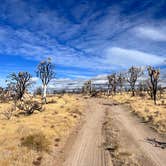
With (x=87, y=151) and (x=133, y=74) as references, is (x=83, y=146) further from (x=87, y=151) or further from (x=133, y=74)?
(x=133, y=74)

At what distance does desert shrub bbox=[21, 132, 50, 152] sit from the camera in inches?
532

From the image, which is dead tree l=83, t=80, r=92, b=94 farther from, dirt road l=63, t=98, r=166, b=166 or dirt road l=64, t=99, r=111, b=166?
dirt road l=64, t=99, r=111, b=166

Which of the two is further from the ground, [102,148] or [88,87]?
[88,87]

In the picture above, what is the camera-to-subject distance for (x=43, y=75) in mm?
45906

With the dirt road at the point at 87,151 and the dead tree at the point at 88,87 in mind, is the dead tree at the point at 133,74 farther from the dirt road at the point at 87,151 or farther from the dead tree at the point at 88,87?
the dirt road at the point at 87,151

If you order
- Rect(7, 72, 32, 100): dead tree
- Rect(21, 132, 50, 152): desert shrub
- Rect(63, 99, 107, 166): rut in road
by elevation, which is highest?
Rect(7, 72, 32, 100): dead tree

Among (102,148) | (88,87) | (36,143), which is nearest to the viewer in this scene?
(102,148)

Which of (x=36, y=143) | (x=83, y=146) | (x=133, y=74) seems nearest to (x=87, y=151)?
(x=83, y=146)

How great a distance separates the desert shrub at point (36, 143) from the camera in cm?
1351

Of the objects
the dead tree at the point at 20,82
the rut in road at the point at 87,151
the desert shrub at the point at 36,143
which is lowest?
the rut in road at the point at 87,151

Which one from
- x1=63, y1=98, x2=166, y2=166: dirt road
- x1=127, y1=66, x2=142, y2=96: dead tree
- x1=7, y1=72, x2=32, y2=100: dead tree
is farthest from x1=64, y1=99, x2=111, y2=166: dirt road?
x1=127, y1=66, x2=142, y2=96: dead tree

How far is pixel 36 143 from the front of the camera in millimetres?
14195

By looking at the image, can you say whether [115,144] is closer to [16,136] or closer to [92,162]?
[92,162]

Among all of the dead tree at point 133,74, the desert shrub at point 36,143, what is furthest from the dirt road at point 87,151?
the dead tree at point 133,74
